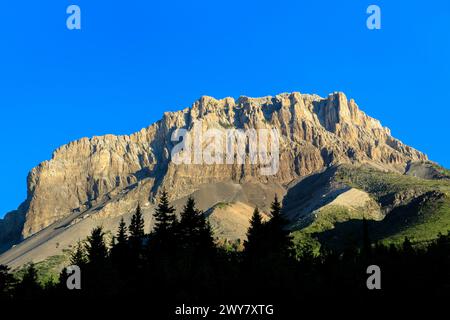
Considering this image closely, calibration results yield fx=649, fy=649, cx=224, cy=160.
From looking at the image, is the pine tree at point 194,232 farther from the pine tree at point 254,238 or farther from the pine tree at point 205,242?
the pine tree at point 254,238

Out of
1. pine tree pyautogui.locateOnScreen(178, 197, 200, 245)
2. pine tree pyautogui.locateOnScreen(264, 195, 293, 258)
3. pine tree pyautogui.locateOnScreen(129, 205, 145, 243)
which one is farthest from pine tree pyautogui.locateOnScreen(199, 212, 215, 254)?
pine tree pyautogui.locateOnScreen(129, 205, 145, 243)

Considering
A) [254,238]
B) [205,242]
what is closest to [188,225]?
[205,242]

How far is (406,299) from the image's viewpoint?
5525cm

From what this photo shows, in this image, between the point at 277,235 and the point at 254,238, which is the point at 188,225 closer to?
the point at 254,238

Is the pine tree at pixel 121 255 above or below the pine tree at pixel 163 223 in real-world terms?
below

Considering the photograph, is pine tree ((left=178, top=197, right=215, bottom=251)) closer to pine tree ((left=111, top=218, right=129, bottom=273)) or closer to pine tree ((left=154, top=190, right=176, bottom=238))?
pine tree ((left=154, top=190, right=176, bottom=238))

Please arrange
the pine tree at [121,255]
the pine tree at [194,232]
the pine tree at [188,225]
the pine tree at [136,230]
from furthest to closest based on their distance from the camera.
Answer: the pine tree at [136,230] → the pine tree at [188,225] → the pine tree at [121,255] → the pine tree at [194,232]

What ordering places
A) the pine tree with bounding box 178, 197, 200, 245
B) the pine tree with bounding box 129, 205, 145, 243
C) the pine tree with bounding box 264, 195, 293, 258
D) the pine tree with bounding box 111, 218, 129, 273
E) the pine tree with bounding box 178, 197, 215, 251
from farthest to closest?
the pine tree with bounding box 129, 205, 145, 243
the pine tree with bounding box 178, 197, 200, 245
the pine tree with bounding box 111, 218, 129, 273
the pine tree with bounding box 178, 197, 215, 251
the pine tree with bounding box 264, 195, 293, 258

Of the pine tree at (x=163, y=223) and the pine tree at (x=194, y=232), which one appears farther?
the pine tree at (x=163, y=223)

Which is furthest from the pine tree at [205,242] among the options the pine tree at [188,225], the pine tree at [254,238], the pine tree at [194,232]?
the pine tree at [254,238]

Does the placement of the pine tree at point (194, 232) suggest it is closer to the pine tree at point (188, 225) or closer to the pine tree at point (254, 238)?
the pine tree at point (188, 225)

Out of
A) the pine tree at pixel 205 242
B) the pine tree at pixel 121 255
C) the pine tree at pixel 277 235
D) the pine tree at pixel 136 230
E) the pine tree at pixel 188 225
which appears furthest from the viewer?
the pine tree at pixel 136 230
